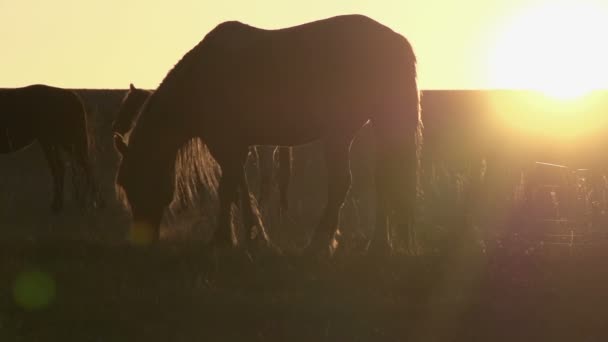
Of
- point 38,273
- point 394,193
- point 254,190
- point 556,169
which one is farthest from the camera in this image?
point 254,190

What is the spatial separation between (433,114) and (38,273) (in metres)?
37.3

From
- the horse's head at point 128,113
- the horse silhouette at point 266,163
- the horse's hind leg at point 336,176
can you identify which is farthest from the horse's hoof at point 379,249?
the horse silhouette at point 266,163

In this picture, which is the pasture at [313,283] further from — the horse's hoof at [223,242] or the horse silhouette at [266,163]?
the horse silhouette at [266,163]

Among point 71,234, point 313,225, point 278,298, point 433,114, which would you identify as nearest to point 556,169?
point 313,225

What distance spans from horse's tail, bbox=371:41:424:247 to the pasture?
0.50m

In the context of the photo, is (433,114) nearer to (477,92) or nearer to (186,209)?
(477,92)

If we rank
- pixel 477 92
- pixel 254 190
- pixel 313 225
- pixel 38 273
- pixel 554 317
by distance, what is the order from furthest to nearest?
pixel 477 92, pixel 254 190, pixel 313 225, pixel 38 273, pixel 554 317

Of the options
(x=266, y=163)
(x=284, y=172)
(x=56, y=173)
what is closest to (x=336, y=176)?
(x=284, y=172)

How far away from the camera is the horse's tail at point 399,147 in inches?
395

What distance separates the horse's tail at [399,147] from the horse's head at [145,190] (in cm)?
223

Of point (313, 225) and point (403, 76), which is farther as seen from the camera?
point (313, 225)

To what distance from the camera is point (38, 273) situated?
25.7ft

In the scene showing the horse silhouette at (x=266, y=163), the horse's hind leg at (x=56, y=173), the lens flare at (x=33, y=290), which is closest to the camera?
the lens flare at (x=33, y=290)

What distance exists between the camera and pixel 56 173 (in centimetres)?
1723
